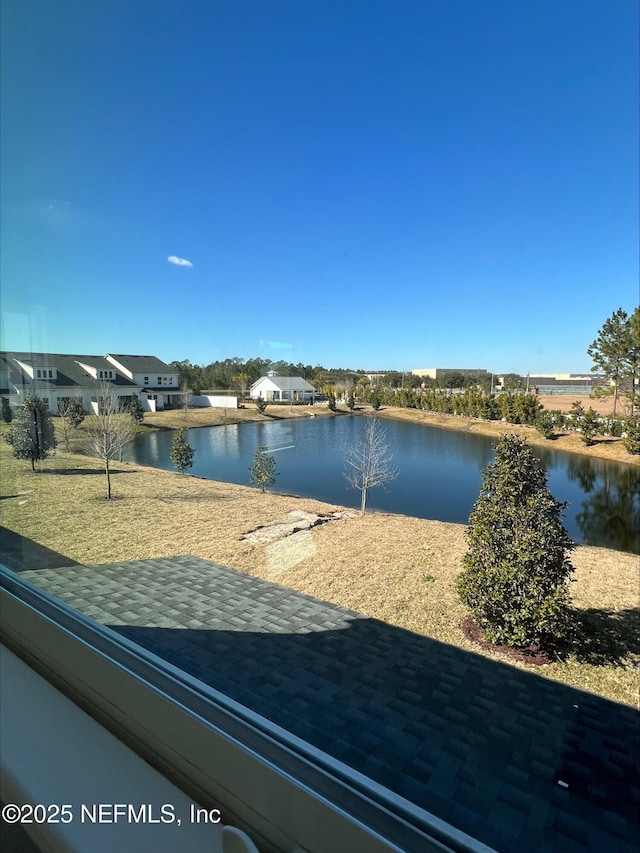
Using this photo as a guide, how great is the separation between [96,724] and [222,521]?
2.47 ft

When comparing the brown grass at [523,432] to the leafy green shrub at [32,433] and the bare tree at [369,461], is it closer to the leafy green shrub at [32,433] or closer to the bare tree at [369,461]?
the bare tree at [369,461]

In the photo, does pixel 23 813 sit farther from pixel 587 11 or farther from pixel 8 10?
pixel 8 10

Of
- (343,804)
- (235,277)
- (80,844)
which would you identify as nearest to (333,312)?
(235,277)

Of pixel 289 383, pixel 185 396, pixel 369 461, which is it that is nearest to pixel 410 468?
pixel 369 461

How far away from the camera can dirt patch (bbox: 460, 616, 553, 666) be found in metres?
1.07

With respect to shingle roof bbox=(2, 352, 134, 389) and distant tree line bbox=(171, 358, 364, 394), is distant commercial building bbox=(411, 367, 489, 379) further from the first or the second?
shingle roof bbox=(2, 352, 134, 389)

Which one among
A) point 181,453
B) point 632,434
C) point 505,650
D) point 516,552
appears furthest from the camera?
point 181,453

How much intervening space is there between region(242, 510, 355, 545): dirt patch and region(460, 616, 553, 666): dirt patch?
53 cm

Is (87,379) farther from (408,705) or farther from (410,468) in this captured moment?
(408,705)

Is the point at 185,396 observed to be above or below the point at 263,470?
above

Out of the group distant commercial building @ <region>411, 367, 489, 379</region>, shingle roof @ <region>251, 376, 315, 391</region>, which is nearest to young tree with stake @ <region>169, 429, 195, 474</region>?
shingle roof @ <region>251, 376, 315, 391</region>

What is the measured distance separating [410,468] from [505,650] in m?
0.57

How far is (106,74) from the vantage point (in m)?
1.38

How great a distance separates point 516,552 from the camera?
1.37 metres
